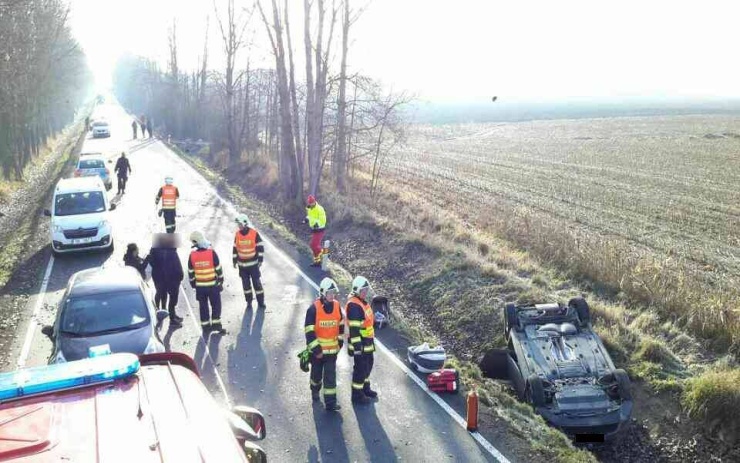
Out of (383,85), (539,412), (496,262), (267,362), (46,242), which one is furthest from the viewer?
(383,85)

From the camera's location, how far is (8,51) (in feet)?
87.6

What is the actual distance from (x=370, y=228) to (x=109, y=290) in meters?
9.93

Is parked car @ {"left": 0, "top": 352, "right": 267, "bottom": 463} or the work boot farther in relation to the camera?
the work boot

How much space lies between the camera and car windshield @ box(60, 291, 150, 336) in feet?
28.1

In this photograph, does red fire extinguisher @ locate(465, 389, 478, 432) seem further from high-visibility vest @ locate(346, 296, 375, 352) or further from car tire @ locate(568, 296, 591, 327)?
car tire @ locate(568, 296, 591, 327)

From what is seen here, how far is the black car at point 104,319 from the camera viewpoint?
834cm

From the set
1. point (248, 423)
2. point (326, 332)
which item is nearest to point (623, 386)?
point (326, 332)

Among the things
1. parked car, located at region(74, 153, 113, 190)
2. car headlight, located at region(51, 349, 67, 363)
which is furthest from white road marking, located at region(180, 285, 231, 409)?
parked car, located at region(74, 153, 113, 190)

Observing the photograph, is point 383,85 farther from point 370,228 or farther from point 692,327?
point 692,327

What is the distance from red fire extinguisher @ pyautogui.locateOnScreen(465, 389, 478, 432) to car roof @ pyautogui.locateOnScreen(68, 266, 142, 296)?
531 cm

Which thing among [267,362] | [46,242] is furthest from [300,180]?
[267,362]

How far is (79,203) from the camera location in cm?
1661

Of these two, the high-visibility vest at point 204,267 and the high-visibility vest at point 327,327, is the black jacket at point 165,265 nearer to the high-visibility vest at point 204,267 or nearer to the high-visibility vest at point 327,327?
the high-visibility vest at point 204,267

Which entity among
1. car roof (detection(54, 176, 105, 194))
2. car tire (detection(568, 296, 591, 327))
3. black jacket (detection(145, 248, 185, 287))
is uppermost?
car roof (detection(54, 176, 105, 194))
